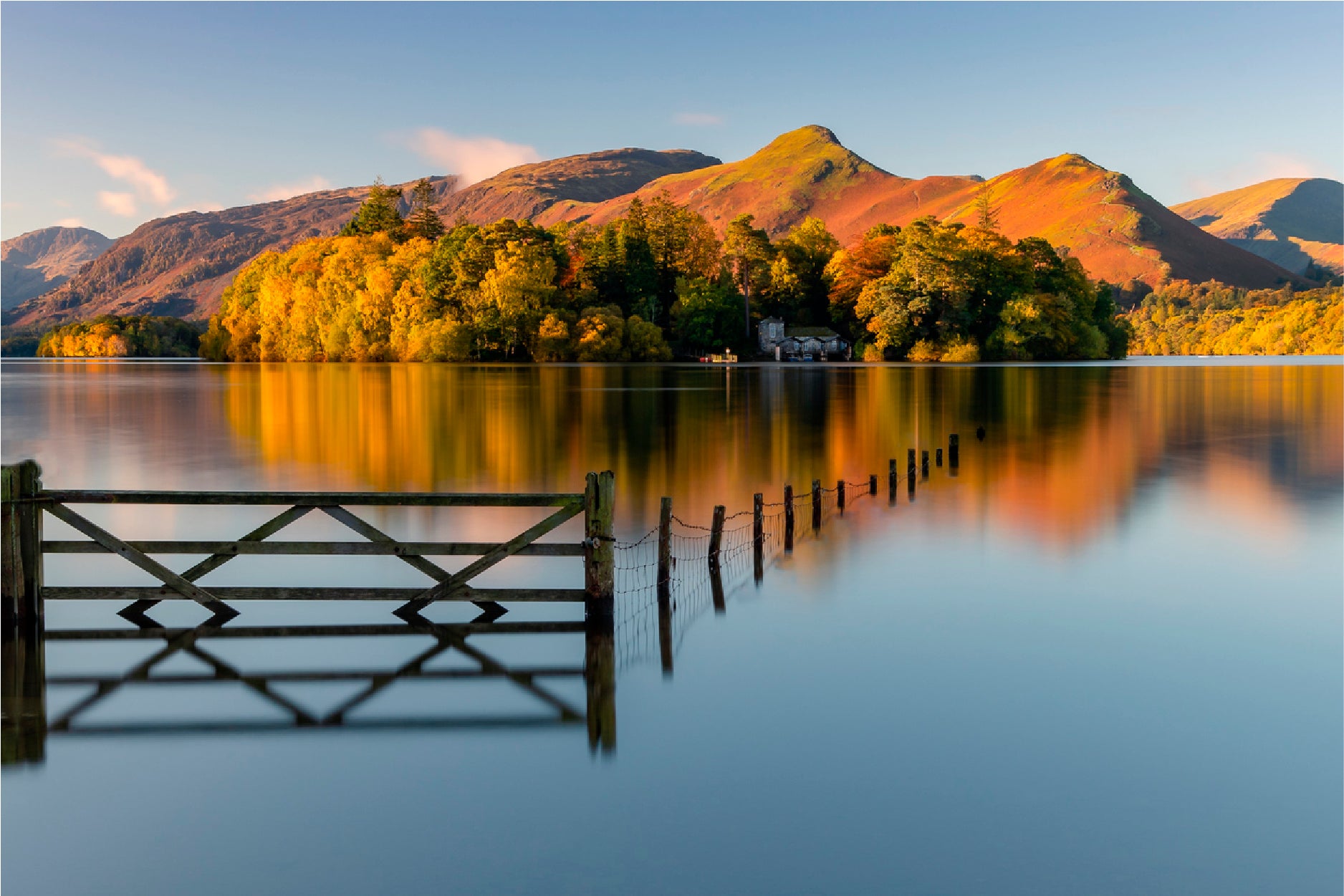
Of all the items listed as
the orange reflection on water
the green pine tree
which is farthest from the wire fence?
the green pine tree

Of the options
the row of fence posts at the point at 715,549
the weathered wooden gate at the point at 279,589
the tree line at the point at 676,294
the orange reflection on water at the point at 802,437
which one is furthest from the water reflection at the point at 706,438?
the tree line at the point at 676,294

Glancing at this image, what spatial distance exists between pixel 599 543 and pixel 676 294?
456ft

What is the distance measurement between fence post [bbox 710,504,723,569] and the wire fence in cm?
8

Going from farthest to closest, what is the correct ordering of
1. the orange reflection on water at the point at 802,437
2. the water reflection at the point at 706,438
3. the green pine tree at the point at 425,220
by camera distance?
the green pine tree at the point at 425,220 → the water reflection at the point at 706,438 → the orange reflection on water at the point at 802,437

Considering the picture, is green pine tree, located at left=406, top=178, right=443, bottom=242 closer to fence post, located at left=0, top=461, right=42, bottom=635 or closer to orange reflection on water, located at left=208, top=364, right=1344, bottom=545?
orange reflection on water, located at left=208, top=364, right=1344, bottom=545

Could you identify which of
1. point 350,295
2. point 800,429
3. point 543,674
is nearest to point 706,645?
point 543,674

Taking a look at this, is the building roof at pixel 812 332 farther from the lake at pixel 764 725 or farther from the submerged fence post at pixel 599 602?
the submerged fence post at pixel 599 602

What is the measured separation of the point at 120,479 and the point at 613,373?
7732 cm

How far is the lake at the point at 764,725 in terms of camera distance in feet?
27.2

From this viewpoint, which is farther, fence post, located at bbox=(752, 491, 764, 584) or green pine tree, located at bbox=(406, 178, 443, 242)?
green pine tree, located at bbox=(406, 178, 443, 242)

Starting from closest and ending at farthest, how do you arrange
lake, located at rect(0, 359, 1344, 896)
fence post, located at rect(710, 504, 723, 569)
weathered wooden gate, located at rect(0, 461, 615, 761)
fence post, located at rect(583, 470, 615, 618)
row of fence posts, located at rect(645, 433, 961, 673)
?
lake, located at rect(0, 359, 1344, 896), weathered wooden gate, located at rect(0, 461, 615, 761), fence post, located at rect(583, 470, 615, 618), row of fence posts, located at rect(645, 433, 961, 673), fence post, located at rect(710, 504, 723, 569)

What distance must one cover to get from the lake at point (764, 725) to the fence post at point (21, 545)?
0.76 metres

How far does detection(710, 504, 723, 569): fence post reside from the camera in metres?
17.3

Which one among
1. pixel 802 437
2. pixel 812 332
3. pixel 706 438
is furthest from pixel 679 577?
pixel 812 332
